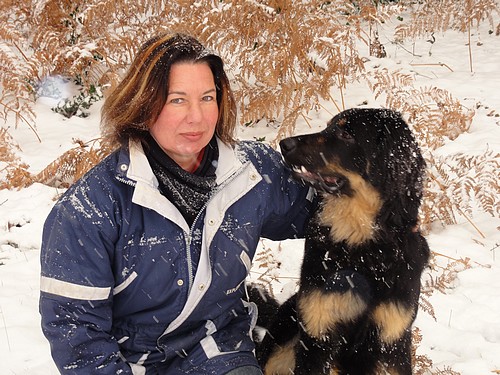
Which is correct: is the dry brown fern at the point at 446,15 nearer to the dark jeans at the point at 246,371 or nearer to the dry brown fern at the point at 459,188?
the dry brown fern at the point at 459,188

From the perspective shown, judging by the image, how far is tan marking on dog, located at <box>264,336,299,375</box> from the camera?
9.94ft

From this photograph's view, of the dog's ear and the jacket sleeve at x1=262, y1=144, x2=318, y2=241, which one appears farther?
the jacket sleeve at x1=262, y1=144, x2=318, y2=241

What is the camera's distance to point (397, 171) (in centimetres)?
268

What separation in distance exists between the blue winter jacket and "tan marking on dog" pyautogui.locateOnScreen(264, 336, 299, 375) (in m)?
0.25

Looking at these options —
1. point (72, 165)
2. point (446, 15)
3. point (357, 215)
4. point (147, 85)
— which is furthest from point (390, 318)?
point (446, 15)

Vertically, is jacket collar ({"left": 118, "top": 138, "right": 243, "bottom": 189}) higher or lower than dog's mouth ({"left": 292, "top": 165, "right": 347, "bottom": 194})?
higher

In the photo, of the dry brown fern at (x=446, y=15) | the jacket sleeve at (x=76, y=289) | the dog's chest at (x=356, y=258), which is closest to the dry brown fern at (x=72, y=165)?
the jacket sleeve at (x=76, y=289)

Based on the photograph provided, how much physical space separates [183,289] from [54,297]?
0.57 metres

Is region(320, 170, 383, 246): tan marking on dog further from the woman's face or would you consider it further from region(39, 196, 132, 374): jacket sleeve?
region(39, 196, 132, 374): jacket sleeve

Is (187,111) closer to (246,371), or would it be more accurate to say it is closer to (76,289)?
(76,289)

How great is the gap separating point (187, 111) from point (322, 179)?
728mm

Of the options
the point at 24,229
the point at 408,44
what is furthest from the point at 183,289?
the point at 408,44

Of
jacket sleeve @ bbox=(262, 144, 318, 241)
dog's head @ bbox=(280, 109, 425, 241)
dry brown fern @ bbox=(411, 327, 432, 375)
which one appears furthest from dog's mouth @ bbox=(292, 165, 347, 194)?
dry brown fern @ bbox=(411, 327, 432, 375)

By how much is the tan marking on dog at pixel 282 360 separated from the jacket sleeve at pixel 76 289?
0.95 metres
